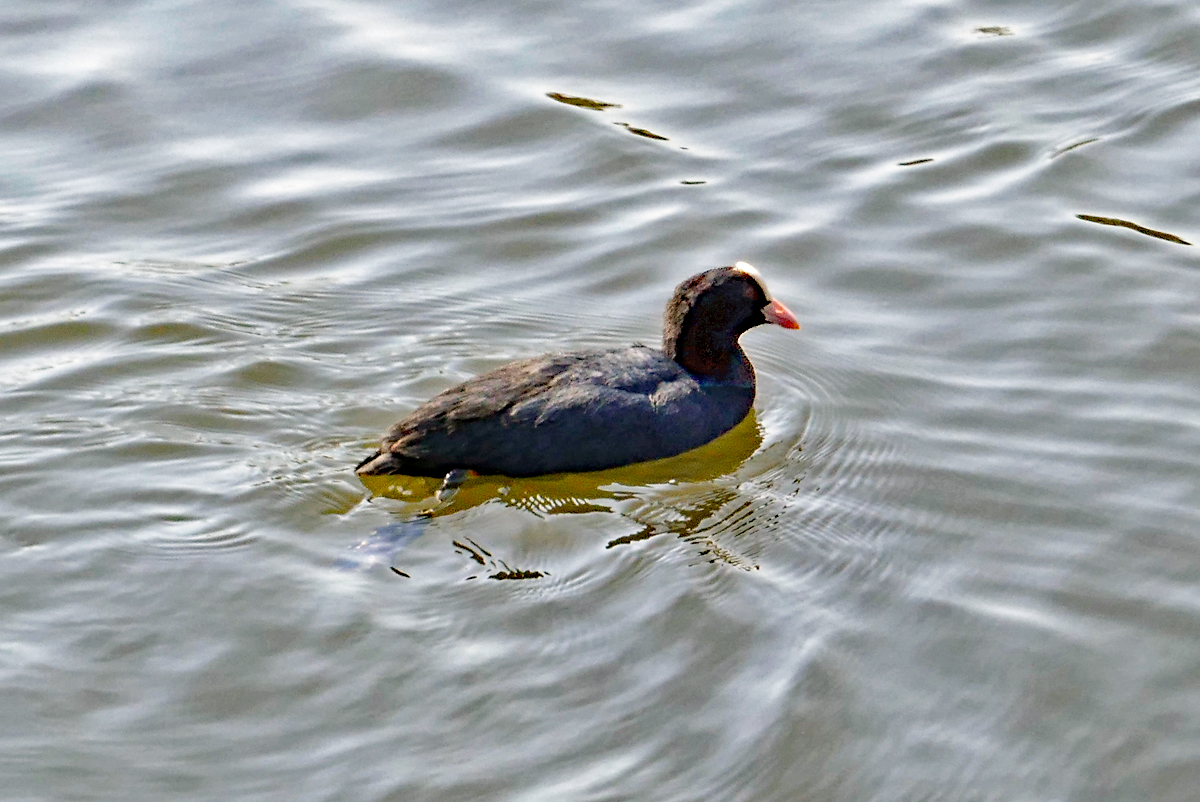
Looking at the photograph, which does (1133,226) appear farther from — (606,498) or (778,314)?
(606,498)

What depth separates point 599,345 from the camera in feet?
25.4

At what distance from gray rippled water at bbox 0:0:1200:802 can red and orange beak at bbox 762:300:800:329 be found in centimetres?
34

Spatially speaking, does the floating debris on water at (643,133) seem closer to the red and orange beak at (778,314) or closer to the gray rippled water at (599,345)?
the gray rippled water at (599,345)

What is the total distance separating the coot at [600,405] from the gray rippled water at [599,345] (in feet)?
0.43

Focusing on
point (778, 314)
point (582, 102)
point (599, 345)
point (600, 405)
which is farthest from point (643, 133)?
point (600, 405)

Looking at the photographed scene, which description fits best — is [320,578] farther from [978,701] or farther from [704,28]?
[704,28]

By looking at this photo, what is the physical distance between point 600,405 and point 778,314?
113 cm

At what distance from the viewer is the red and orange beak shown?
24.0 feet

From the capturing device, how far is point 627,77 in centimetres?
1026

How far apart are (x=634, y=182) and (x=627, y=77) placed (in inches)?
49.0

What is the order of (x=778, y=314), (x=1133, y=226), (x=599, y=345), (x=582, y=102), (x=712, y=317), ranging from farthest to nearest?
(x=582, y=102) → (x=1133, y=226) → (x=599, y=345) → (x=778, y=314) → (x=712, y=317)

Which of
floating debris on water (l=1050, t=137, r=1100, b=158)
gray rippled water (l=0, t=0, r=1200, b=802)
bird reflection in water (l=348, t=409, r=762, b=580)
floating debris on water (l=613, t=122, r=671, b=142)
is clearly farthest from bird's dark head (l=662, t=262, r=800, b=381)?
floating debris on water (l=1050, t=137, r=1100, b=158)

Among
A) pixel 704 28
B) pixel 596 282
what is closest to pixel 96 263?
pixel 596 282

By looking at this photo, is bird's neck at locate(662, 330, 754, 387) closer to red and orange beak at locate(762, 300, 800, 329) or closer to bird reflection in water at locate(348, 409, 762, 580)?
red and orange beak at locate(762, 300, 800, 329)
